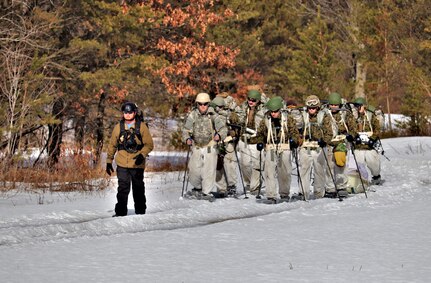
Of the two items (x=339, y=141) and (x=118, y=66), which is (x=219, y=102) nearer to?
(x=339, y=141)

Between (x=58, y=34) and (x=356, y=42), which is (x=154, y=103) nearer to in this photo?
(x=58, y=34)

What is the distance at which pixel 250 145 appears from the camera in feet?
57.3

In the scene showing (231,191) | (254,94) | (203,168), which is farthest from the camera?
(231,191)

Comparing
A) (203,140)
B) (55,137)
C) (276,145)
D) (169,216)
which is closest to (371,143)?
(276,145)

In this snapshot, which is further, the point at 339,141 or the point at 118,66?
the point at 118,66

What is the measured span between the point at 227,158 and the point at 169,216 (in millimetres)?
4414

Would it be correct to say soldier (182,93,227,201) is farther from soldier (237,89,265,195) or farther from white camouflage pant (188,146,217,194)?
soldier (237,89,265,195)

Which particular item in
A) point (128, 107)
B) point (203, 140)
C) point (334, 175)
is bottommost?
point (334, 175)

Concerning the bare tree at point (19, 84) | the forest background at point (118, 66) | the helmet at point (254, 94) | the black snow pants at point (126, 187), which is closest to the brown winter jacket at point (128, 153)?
the black snow pants at point (126, 187)

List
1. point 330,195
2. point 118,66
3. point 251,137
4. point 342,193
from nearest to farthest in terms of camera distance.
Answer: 1. point 342,193
2. point 330,195
3. point 251,137
4. point 118,66

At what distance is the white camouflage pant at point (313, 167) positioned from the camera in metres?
16.1

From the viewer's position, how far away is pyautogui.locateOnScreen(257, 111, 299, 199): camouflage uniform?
15.5 m

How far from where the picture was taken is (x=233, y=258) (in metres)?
9.82

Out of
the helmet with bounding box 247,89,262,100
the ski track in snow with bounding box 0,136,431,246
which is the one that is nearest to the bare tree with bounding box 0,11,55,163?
the helmet with bounding box 247,89,262,100
